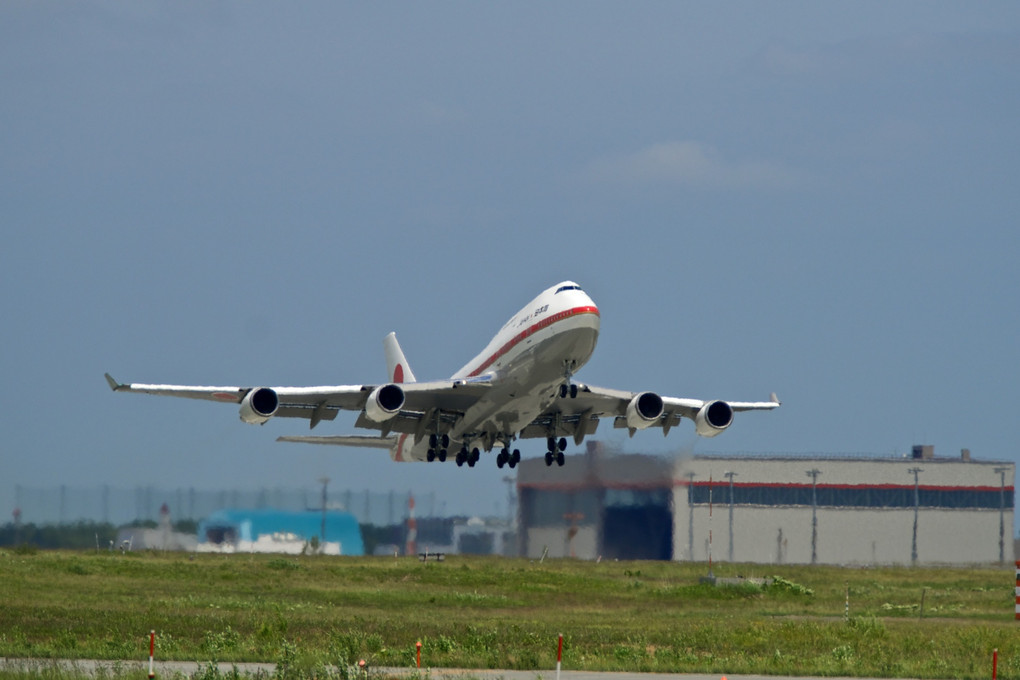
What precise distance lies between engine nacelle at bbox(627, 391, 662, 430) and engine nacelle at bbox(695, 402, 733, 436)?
7.77 feet

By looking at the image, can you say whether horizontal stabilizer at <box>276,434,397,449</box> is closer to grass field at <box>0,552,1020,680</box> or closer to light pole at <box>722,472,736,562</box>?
grass field at <box>0,552,1020,680</box>

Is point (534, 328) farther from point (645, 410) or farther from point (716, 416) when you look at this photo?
point (716, 416)

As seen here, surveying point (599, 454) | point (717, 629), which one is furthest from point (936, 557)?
point (717, 629)

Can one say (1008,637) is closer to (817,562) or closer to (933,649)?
(933,649)

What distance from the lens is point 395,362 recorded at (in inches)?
2324

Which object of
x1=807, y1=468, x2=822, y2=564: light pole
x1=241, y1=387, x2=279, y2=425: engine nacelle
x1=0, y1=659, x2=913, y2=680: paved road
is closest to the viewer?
x1=0, y1=659, x2=913, y2=680: paved road

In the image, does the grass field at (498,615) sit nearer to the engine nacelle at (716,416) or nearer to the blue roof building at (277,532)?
the blue roof building at (277,532)

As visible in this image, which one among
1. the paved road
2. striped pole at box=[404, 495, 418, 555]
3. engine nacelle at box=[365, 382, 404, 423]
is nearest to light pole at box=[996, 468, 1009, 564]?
striped pole at box=[404, 495, 418, 555]

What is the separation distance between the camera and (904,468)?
97.7 meters

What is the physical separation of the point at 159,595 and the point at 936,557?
6153cm

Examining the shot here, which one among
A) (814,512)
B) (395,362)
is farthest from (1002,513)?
(395,362)

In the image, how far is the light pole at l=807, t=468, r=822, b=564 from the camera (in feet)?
295

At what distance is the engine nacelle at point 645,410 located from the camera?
1708 inches

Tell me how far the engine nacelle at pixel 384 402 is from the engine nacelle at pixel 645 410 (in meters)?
8.03
